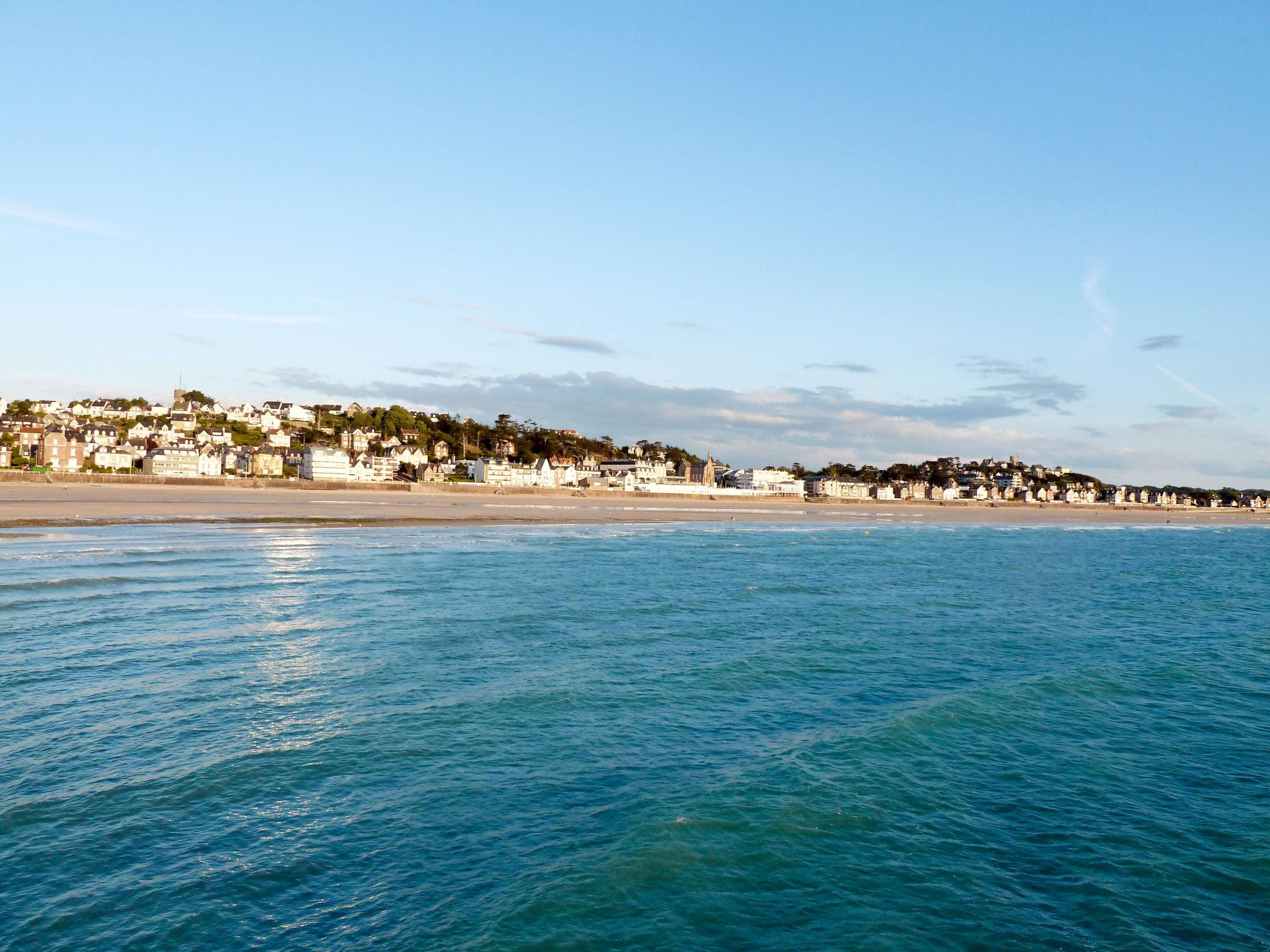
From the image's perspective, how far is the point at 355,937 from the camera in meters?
6.13

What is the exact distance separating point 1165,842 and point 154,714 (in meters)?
12.9

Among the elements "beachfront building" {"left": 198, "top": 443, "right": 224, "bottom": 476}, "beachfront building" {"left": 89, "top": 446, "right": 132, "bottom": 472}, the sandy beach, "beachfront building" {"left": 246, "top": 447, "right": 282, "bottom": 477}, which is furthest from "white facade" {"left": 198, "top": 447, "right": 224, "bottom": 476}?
the sandy beach

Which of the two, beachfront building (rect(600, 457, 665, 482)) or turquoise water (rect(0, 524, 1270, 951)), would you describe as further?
beachfront building (rect(600, 457, 665, 482))

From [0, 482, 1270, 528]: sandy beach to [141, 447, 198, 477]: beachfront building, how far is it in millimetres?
31741

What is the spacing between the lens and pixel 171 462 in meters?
121

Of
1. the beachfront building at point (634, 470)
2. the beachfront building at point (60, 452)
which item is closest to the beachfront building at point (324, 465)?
the beachfront building at point (60, 452)

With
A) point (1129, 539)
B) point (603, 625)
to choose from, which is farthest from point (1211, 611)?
→ point (1129, 539)

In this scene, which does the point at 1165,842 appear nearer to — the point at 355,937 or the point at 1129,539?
the point at 355,937

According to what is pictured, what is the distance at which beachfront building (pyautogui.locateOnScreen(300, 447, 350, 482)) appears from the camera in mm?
131125

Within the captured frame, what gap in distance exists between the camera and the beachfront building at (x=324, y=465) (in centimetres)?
13112

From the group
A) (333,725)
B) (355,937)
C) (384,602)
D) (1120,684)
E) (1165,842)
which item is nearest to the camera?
(355,937)

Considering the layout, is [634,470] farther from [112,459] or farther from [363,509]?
[363,509]

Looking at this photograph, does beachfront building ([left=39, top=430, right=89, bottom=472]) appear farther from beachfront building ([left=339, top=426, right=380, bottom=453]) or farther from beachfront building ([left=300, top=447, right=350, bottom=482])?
beachfront building ([left=339, top=426, right=380, bottom=453])

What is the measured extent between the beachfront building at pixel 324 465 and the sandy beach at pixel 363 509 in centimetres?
2461
